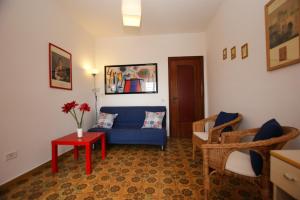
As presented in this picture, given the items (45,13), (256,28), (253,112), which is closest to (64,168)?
(45,13)

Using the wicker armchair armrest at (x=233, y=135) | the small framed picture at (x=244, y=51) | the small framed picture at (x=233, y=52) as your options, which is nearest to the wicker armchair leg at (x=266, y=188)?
the wicker armchair armrest at (x=233, y=135)

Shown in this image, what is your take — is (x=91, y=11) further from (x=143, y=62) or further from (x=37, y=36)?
(x=143, y=62)

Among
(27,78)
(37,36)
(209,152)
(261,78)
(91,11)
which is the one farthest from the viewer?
(91,11)

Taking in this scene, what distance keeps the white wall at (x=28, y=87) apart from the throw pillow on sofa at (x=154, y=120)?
63.7 inches

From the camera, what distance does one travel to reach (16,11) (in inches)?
74.6

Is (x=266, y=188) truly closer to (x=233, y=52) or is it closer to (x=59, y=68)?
(x=233, y=52)

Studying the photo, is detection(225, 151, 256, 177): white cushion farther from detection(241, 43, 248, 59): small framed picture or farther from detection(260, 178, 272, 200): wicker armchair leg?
detection(241, 43, 248, 59): small framed picture

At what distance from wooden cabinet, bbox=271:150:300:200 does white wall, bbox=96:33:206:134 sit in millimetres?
3003

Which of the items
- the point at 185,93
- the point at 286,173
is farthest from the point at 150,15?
the point at 286,173

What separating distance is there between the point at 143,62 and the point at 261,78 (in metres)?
2.80

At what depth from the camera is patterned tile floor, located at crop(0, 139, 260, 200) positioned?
5.19ft

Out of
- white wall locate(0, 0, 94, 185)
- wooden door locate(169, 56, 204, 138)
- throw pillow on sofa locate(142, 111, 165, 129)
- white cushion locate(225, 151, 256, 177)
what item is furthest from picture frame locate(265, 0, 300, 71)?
white wall locate(0, 0, 94, 185)

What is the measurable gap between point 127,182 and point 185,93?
2.70 meters

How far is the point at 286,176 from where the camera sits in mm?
842
